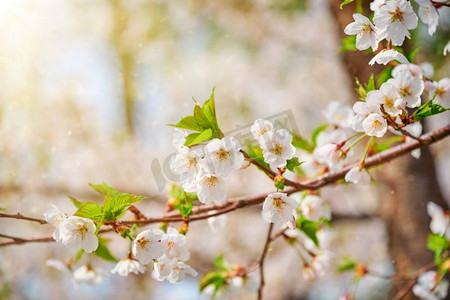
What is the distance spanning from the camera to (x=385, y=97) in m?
0.59

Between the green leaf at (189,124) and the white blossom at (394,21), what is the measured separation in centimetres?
26

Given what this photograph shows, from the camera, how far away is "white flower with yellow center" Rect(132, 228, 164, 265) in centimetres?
59

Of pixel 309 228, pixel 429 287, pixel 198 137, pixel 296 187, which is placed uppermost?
pixel 198 137

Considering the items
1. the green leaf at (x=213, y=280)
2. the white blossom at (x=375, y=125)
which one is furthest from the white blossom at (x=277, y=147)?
the green leaf at (x=213, y=280)

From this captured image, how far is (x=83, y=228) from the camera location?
58 cm

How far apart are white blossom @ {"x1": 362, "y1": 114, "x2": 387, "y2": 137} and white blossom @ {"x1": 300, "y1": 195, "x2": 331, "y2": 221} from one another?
28 cm

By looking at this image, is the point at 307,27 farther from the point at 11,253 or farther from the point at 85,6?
the point at 11,253

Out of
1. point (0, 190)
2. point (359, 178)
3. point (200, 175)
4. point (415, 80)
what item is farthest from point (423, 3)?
point (0, 190)

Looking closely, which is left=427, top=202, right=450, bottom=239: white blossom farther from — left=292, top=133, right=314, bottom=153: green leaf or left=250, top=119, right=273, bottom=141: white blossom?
left=250, top=119, right=273, bottom=141: white blossom

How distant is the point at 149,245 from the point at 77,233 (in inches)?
3.5

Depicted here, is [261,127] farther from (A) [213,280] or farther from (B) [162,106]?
(B) [162,106]

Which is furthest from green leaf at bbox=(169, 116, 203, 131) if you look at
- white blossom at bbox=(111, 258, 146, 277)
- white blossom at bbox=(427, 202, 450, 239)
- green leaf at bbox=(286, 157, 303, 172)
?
white blossom at bbox=(427, 202, 450, 239)

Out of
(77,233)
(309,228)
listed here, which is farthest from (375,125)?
(77,233)

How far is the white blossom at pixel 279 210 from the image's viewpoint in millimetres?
601
